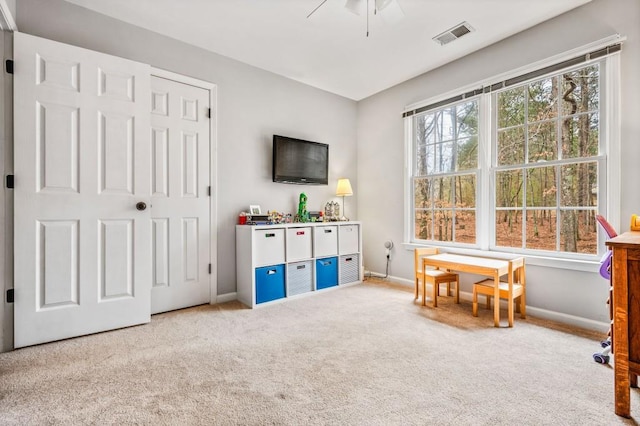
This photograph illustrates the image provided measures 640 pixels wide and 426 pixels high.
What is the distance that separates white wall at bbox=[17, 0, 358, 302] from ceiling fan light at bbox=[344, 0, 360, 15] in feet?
4.79

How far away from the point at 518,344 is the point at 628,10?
2.65 metres

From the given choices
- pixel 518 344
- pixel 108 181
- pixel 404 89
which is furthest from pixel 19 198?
pixel 404 89

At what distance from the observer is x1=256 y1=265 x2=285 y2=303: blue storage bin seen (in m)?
2.95

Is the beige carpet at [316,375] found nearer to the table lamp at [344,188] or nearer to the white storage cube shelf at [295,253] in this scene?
the white storage cube shelf at [295,253]

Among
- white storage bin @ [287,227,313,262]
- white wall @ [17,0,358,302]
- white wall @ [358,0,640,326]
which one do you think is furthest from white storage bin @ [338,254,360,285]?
white wall @ [17,0,358,302]

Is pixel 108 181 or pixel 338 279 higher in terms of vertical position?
pixel 108 181

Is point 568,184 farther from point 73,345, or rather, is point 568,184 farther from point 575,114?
point 73,345

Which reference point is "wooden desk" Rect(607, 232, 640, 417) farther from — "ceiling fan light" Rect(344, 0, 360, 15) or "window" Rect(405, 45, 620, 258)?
"ceiling fan light" Rect(344, 0, 360, 15)

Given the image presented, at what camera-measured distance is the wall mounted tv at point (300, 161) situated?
3486 mm

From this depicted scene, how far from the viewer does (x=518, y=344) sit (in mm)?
2061

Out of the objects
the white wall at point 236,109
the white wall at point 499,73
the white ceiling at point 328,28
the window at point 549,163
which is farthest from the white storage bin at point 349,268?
the white ceiling at point 328,28

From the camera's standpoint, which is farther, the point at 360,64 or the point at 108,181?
the point at 360,64

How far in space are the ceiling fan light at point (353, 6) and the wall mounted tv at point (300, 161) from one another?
1553mm

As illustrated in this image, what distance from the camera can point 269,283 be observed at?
3021 mm
